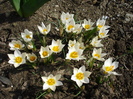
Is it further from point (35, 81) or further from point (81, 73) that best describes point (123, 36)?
point (35, 81)

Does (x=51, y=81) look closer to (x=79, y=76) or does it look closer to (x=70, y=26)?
(x=79, y=76)

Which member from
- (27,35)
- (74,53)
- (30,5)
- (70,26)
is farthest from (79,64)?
(30,5)

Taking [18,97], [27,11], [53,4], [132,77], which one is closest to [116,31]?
[132,77]

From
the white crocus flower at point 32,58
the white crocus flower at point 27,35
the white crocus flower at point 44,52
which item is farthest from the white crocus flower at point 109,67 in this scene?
the white crocus flower at point 27,35

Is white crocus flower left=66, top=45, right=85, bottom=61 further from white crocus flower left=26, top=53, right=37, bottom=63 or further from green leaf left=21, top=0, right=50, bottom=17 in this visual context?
green leaf left=21, top=0, right=50, bottom=17

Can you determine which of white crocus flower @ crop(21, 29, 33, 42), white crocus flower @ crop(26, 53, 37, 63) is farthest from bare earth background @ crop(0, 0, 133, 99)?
white crocus flower @ crop(21, 29, 33, 42)

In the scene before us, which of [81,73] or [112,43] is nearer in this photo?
[81,73]
